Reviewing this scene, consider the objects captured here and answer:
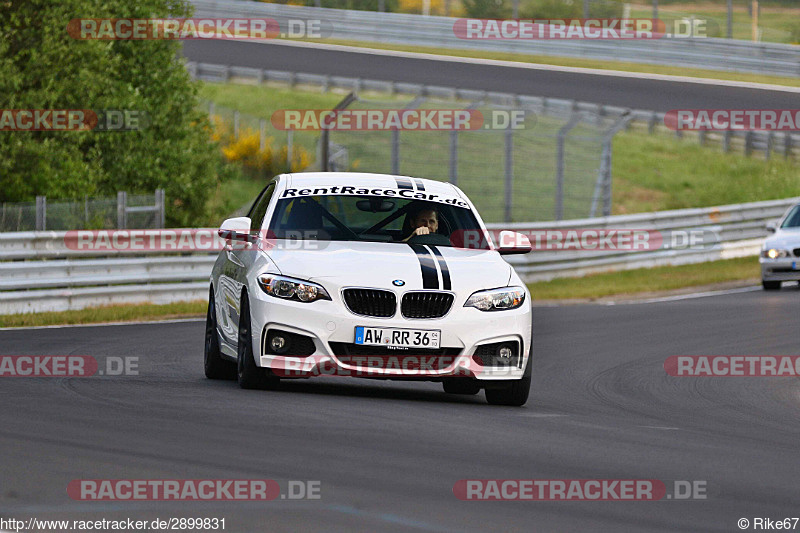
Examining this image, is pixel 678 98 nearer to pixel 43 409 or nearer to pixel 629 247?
pixel 629 247

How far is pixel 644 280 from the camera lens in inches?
1051

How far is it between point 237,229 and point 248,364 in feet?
3.94

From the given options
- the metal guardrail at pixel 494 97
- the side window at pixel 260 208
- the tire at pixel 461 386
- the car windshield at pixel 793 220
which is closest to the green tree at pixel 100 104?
the car windshield at pixel 793 220

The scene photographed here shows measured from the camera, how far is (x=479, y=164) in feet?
108

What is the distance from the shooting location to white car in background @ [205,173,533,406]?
31.7ft

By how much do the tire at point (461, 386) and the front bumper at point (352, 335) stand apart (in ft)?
0.51

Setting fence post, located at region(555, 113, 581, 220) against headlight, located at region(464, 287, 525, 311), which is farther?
fence post, located at region(555, 113, 581, 220)

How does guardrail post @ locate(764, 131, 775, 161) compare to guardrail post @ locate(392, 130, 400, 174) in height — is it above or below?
below

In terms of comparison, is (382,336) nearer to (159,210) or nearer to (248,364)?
(248,364)

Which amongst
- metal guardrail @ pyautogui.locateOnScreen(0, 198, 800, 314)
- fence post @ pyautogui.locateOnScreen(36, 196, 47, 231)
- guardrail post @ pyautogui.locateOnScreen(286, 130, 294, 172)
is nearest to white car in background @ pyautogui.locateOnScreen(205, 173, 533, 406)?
metal guardrail @ pyautogui.locateOnScreen(0, 198, 800, 314)

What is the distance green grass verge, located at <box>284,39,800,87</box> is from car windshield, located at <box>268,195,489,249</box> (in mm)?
32211

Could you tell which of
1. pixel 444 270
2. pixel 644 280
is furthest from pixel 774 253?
pixel 444 270

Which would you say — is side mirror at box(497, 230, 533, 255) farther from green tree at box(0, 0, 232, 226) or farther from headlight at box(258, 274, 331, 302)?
green tree at box(0, 0, 232, 226)

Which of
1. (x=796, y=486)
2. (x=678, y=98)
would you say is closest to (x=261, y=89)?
(x=678, y=98)
